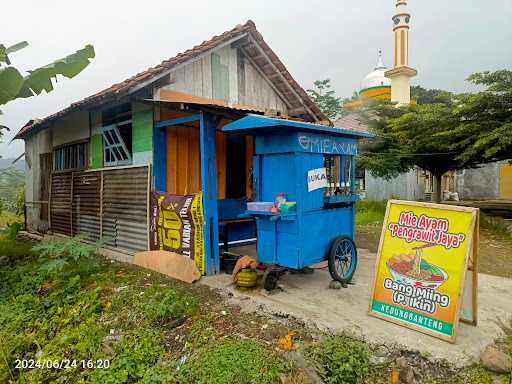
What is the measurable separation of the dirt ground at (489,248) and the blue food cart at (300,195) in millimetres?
3090

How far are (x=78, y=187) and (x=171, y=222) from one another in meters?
3.95

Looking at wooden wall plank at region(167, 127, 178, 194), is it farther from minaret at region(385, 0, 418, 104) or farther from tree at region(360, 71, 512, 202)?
minaret at region(385, 0, 418, 104)

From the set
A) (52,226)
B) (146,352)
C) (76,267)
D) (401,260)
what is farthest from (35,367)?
(52,226)

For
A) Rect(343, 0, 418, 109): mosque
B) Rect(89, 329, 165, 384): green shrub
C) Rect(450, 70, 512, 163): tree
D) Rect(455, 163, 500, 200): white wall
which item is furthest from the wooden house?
Rect(455, 163, 500, 200): white wall

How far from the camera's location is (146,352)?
3559 mm

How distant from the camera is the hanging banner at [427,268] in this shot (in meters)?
3.49

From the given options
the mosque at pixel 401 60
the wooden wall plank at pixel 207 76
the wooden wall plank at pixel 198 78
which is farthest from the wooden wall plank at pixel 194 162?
the mosque at pixel 401 60

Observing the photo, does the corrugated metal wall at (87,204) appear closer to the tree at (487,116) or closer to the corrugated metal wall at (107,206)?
the corrugated metal wall at (107,206)

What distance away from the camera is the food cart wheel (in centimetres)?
491

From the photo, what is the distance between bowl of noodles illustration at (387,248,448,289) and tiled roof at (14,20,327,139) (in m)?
4.81

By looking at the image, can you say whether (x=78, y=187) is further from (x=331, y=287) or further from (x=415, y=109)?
(x=415, y=109)

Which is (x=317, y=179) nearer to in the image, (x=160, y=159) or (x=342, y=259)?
(x=342, y=259)

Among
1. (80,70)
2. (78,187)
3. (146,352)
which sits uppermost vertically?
(80,70)

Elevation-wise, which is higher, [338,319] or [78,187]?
[78,187]
